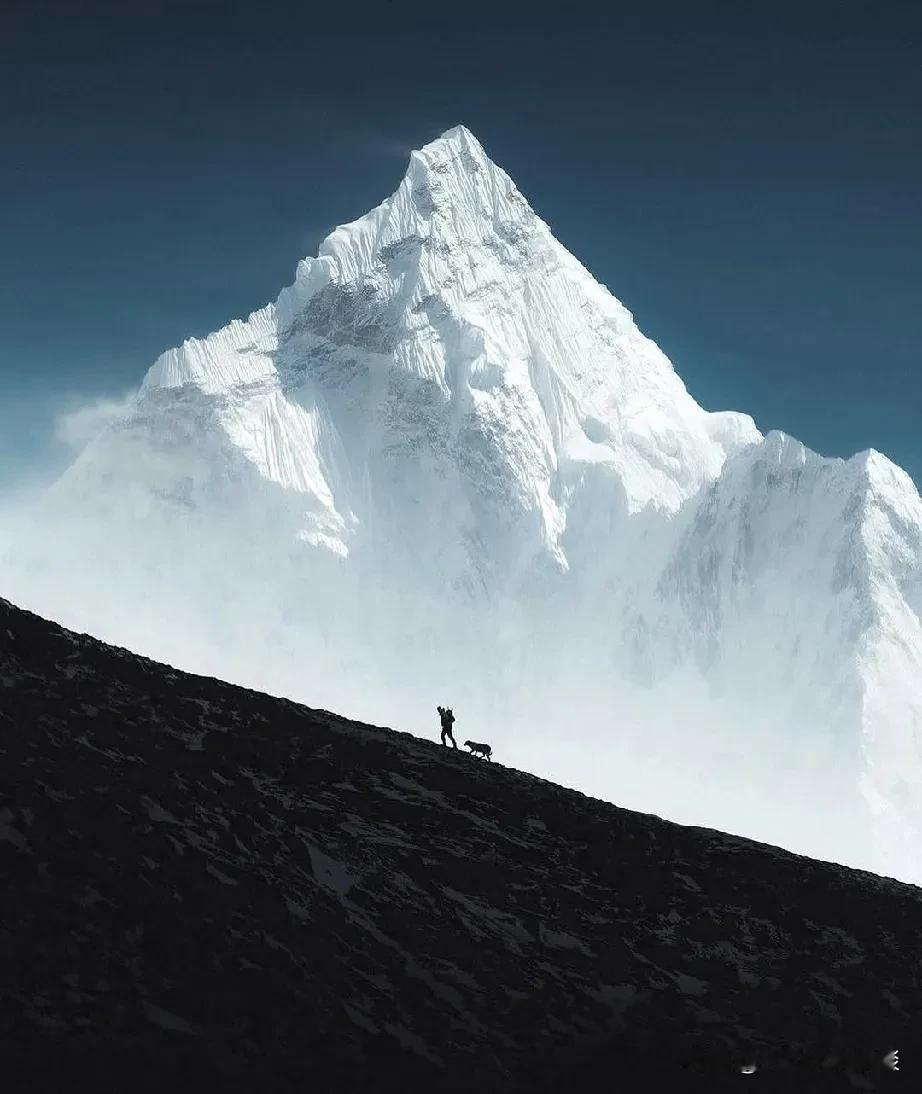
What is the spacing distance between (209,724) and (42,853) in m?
12.2

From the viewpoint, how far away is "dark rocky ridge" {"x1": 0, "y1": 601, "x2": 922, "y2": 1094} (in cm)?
2062

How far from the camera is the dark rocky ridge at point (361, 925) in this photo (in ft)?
67.7

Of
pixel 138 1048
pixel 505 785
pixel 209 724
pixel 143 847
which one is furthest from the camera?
pixel 505 785

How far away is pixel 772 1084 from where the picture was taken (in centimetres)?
2361

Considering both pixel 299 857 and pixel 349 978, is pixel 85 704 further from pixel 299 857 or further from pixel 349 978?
pixel 349 978

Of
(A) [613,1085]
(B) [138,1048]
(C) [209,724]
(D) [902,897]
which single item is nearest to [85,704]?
(C) [209,724]

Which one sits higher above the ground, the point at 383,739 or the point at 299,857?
the point at 383,739

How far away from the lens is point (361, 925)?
85.4 feet

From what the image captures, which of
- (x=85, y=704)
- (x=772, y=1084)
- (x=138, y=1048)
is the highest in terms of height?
(x=85, y=704)

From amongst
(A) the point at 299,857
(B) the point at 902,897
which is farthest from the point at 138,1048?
(B) the point at 902,897

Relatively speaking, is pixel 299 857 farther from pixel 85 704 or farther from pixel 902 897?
pixel 902 897

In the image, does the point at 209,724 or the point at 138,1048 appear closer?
the point at 138,1048

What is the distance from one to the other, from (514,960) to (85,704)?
44.8 ft

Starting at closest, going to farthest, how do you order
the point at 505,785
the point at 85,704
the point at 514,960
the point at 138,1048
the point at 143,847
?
the point at 138,1048, the point at 143,847, the point at 514,960, the point at 85,704, the point at 505,785
